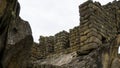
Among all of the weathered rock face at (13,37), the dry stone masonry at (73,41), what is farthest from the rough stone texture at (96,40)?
the weathered rock face at (13,37)

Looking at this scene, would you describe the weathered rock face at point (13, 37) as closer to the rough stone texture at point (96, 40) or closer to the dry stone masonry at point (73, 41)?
the dry stone masonry at point (73, 41)

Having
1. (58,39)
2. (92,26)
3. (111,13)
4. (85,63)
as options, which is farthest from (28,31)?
(58,39)

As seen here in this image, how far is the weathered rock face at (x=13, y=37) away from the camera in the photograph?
3588mm

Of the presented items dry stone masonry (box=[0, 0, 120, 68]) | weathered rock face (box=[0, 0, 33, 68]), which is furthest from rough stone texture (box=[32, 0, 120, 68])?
weathered rock face (box=[0, 0, 33, 68])

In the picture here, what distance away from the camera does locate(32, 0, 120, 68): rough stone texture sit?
273 inches

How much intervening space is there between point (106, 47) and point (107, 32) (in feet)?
5.43

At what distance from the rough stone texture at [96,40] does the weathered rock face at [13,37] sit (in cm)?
221

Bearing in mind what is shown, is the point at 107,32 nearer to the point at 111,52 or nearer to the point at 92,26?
the point at 92,26

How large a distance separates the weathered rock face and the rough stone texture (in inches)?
87.1

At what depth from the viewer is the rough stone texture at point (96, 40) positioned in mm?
6938

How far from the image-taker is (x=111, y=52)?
23.2 ft

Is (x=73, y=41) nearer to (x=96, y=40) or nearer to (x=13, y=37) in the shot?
(x=96, y=40)

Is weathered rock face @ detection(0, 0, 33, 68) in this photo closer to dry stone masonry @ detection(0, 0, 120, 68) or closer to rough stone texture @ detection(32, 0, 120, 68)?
dry stone masonry @ detection(0, 0, 120, 68)

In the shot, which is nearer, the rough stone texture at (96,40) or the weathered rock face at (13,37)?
the weathered rock face at (13,37)
